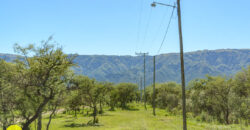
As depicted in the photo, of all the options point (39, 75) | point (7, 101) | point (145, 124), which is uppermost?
point (39, 75)

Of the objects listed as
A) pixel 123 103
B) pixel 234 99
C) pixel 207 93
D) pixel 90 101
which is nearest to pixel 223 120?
pixel 207 93

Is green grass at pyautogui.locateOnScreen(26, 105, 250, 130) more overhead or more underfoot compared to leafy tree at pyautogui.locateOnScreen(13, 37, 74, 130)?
more underfoot

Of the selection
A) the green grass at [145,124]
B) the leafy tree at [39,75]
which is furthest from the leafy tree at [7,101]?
the green grass at [145,124]

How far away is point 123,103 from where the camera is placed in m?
101

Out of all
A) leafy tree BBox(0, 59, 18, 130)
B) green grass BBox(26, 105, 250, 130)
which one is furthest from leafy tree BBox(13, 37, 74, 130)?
green grass BBox(26, 105, 250, 130)

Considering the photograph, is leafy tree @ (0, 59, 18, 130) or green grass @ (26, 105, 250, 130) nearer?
leafy tree @ (0, 59, 18, 130)

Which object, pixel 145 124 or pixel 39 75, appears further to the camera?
pixel 145 124

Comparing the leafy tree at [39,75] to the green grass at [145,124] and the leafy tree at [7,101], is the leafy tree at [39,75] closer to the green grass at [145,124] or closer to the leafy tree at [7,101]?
the leafy tree at [7,101]

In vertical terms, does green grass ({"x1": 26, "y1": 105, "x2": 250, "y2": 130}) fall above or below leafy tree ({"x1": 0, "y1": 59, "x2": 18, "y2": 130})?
below

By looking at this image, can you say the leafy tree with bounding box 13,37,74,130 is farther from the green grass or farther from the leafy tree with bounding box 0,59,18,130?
the green grass

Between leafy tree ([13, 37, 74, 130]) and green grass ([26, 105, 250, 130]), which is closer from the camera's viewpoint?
leafy tree ([13, 37, 74, 130])

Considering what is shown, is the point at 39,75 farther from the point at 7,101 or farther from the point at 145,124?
the point at 145,124

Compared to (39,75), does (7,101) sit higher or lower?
lower

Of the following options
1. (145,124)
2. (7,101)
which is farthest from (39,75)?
(145,124)
